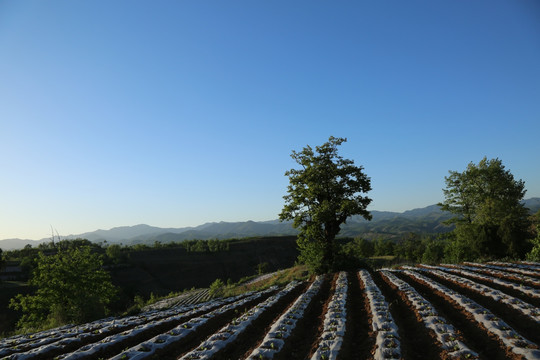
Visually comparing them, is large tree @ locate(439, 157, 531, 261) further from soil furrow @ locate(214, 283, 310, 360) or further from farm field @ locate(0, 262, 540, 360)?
soil furrow @ locate(214, 283, 310, 360)

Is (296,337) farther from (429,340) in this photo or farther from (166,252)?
(166,252)

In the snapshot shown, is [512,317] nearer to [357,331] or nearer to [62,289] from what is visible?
[357,331]

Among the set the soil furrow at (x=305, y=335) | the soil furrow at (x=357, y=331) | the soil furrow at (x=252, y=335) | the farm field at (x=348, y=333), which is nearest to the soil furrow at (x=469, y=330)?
the farm field at (x=348, y=333)

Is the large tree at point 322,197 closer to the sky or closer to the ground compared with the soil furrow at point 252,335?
closer to the sky

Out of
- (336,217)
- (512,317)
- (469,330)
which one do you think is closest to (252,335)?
(469,330)

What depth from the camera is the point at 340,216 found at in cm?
2988

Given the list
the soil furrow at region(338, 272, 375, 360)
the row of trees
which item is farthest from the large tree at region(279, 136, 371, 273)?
the soil furrow at region(338, 272, 375, 360)

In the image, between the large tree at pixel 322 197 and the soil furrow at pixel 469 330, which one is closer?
the soil furrow at pixel 469 330

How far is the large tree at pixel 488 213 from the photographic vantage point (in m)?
32.1

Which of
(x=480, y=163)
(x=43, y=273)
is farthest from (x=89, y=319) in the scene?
(x=480, y=163)

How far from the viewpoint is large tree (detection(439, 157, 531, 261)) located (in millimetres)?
32125

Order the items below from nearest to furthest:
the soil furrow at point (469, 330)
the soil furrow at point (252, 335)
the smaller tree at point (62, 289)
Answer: the soil furrow at point (469, 330) < the soil furrow at point (252, 335) < the smaller tree at point (62, 289)

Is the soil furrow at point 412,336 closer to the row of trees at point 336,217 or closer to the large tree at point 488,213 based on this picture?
the row of trees at point 336,217

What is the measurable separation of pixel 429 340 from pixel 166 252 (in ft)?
355
